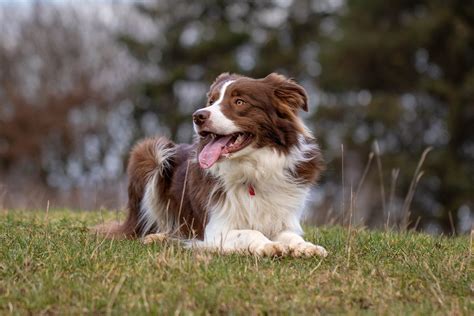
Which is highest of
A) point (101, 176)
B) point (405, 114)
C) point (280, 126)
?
point (280, 126)

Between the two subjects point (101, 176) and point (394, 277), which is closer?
point (394, 277)

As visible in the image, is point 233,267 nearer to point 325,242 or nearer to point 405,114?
A: point 325,242

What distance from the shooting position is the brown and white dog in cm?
668

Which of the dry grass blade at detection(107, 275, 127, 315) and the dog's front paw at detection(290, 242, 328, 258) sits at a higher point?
the dry grass blade at detection(107, 275, 127, 315)

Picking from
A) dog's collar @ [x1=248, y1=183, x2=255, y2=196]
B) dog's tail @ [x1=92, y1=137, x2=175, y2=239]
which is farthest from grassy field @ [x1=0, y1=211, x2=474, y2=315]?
dog's tail @ [x1=92, y1=137, x2=175, y2=239]

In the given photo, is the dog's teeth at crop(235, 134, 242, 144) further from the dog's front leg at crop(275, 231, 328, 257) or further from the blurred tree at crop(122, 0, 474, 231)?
the blurred tree at crop(122, 0, 474, 231)

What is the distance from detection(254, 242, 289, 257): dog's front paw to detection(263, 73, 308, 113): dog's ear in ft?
5.06

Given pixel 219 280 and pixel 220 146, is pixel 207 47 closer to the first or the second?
pixel 220 146

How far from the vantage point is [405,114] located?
23.1 meters

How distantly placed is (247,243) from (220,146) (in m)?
0.94

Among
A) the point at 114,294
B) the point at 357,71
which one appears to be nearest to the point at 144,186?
the point at 114,294

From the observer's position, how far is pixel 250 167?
6.86 m

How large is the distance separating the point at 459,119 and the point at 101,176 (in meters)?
14.9

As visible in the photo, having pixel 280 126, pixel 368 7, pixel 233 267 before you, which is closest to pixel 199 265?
pixel 233 267
